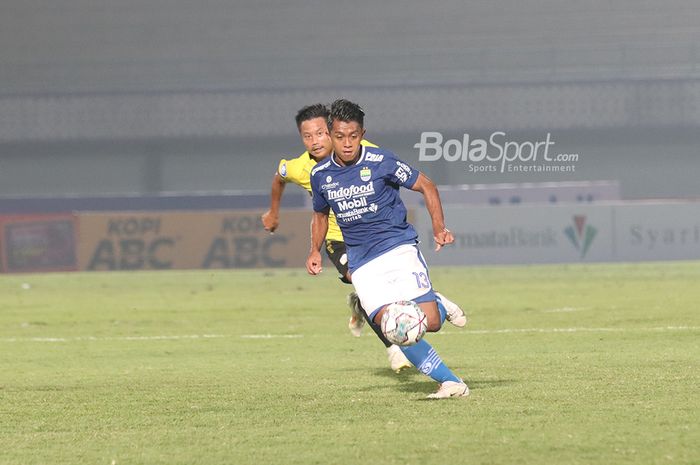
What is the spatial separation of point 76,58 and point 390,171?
41907 millimetres

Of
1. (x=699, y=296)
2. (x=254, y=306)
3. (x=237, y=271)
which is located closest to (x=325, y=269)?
(x=237, y=271)

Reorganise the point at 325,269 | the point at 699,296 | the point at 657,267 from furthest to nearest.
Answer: the point at 325,269, the point at 657,267, the point at 699,296

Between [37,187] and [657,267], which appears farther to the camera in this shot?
[37,187]

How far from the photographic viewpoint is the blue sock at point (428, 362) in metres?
6.71

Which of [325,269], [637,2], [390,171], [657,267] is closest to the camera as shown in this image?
[390,171]

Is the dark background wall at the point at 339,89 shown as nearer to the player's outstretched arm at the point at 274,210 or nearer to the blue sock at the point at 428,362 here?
the player's outstretched arm at the point at 274,210

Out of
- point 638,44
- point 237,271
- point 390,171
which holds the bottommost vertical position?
point 237,271

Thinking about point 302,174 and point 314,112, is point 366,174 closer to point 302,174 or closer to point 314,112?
point 314,112

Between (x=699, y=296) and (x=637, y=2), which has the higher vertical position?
(x=637, y=2)

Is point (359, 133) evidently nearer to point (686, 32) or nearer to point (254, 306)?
point (254, 306)

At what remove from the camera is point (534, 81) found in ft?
145

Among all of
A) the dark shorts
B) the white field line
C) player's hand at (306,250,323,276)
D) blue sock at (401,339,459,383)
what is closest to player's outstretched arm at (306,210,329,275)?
player's hand at (306,250,323,276)

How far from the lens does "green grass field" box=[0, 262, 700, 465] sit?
5.04 m

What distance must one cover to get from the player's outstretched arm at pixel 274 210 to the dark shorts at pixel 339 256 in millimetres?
441
